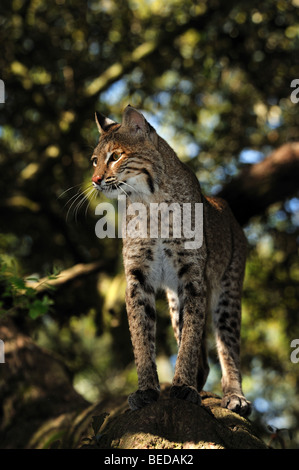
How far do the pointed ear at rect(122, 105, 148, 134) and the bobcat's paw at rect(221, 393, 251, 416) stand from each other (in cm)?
291

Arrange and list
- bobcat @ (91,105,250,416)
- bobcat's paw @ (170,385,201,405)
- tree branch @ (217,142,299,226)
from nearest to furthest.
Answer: bobcat's paw @ (170,385,201,405)
bobcat @ (91,105,250,416)
tree branch @ (217,142,299,226)

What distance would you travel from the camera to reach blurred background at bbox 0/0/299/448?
11.4 metres

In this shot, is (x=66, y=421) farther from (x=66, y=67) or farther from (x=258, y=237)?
(x=66, y=67)

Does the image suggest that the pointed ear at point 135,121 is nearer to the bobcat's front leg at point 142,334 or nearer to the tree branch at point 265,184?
the bobcat's front leg at point 142,334

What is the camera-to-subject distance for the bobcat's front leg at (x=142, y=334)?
17.9ft

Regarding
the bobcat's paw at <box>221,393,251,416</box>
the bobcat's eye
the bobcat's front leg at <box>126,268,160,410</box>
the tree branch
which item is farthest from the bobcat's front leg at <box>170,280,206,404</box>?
the tree branch

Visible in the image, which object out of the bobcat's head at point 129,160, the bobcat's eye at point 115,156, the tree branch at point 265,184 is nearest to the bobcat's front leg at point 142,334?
the bobcat's head at point 129,160

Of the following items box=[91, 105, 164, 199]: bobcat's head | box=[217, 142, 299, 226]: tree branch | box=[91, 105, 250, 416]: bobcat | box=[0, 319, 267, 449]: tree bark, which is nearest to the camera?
box=[0, 319, 267, 449]: tree bark

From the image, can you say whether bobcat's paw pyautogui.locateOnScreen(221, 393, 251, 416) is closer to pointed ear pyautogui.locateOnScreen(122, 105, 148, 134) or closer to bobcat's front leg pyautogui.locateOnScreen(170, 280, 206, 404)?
bobcat's front leg pyautogui.locateOnScreen(170, 280, 206, 404)

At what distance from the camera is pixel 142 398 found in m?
5.38

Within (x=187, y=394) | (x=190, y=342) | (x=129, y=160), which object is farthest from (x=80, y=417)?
(x=129, y=160)

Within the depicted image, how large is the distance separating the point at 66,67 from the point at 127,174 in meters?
7.11

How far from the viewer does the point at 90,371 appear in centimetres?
1361
